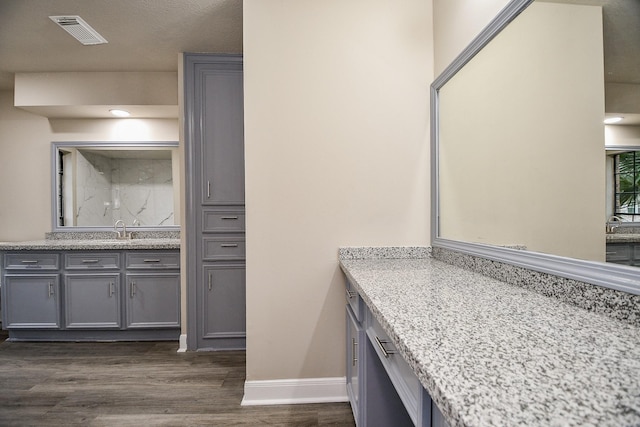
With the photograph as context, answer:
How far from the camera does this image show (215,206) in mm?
2471

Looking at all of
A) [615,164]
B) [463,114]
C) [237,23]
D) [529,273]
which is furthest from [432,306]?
[237,23]

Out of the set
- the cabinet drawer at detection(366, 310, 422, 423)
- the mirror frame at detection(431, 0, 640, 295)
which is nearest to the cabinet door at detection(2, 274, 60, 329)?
the cabinet drawer at detection(366, 310, 422, 423)

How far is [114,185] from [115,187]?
2cm

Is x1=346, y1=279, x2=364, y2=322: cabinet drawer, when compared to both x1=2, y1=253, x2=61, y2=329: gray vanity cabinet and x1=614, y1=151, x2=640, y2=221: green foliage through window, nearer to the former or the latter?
x1=614, y1=151, x2=640, y2=221: green foliage through window

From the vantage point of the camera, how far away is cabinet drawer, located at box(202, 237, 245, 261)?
96.9 inches

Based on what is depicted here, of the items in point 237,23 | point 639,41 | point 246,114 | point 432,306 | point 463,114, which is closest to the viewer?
point 639,41

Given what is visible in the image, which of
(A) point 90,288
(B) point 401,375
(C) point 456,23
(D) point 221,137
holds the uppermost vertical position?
(C) point 456,23

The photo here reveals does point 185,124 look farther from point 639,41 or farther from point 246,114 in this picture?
point 639,41

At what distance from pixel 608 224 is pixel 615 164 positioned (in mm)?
147

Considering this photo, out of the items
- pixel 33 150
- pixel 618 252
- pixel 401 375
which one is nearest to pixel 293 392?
pixel 401 375

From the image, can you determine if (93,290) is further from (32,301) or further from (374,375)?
(374,375)

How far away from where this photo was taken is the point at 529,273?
1.01 meters

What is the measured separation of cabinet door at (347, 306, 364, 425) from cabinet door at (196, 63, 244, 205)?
1371mm

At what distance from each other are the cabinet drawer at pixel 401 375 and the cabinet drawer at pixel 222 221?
164 cm
